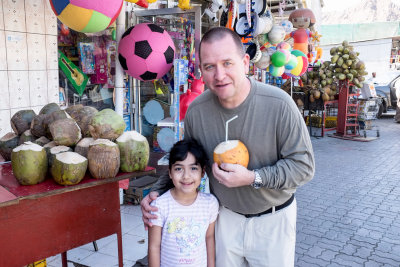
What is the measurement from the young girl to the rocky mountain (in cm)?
8429

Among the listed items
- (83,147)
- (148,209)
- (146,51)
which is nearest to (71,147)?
(83,147)

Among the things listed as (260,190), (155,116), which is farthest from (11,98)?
(260,190)

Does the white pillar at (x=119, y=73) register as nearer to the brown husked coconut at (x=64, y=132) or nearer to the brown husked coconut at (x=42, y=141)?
the brown husked coconut at (x=42, y=141)

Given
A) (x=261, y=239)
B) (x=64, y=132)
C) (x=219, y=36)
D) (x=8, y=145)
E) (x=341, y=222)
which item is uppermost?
(x=219, y=36)

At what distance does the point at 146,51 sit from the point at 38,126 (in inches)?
65.7

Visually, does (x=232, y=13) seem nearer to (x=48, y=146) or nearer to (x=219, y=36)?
(x=219, y=36)

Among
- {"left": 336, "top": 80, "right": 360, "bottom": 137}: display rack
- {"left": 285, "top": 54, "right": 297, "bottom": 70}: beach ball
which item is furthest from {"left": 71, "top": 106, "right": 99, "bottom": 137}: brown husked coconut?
{"left": 336, "top": 80, "right": 360, "bottom": 137}: display rack

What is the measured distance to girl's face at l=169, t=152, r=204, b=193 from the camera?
6.28 ft

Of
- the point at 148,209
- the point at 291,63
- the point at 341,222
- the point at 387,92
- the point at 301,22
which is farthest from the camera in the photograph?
the point at 387,92

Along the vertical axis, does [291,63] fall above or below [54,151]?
above

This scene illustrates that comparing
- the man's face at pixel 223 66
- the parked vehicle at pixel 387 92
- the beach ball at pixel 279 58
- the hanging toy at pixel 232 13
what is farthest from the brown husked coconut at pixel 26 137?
the parked vehicle at pixel 387 92

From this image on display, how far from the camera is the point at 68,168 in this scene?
1.98 m

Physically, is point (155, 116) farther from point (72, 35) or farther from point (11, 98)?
point (11, 98)

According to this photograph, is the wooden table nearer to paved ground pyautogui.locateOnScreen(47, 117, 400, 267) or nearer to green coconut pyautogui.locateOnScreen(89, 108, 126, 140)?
green coconut pyautogui.locateOnScreen(89, 108, 126, 140)
